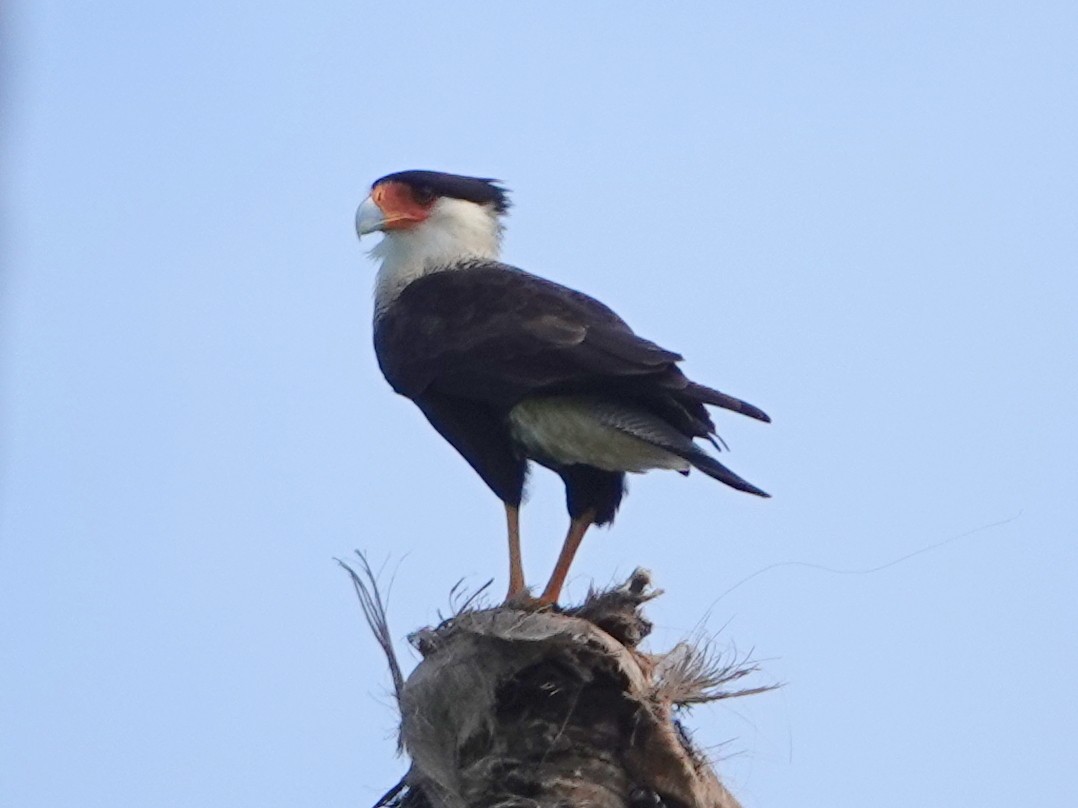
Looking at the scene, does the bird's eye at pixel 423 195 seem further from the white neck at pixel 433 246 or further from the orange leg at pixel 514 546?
the orange leg at pixel 514 546

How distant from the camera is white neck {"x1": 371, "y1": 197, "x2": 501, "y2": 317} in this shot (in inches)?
275

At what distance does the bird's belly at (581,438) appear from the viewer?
5.75 meters

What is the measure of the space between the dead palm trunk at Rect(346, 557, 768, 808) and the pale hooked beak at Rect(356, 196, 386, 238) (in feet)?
10.3

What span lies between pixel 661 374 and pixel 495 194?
7.11ft

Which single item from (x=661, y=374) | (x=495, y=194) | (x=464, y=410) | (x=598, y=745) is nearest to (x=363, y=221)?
(x=495, y=194)

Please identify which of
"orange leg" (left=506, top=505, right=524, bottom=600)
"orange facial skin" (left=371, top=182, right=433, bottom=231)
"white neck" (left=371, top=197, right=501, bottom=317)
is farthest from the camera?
"orange facial skin" (left=371, top=182, right=433, bottom=231)

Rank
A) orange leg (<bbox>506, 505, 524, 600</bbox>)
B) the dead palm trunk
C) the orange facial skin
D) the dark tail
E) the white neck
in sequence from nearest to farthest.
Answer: the dead palm trunk
the dark tail
orange leg (<bbox>506, 505, 524, 600</bbox>)
the white neck
the orange facial skin

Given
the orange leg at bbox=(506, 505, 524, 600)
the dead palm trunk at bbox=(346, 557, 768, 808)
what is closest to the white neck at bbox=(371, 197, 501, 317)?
the orange leg at bbox=(506, 505, 524, 600)

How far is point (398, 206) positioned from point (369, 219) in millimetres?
155

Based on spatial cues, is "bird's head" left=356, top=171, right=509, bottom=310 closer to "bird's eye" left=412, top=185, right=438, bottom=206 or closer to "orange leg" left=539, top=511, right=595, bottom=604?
"bird's eye" left=412, top=185, right=438, bottom=206

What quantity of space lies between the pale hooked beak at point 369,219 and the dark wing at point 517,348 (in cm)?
40

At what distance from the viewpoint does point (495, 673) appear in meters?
4.09

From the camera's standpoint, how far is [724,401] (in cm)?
540

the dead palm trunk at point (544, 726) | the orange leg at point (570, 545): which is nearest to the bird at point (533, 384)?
the orange leg at point (570, 545)
